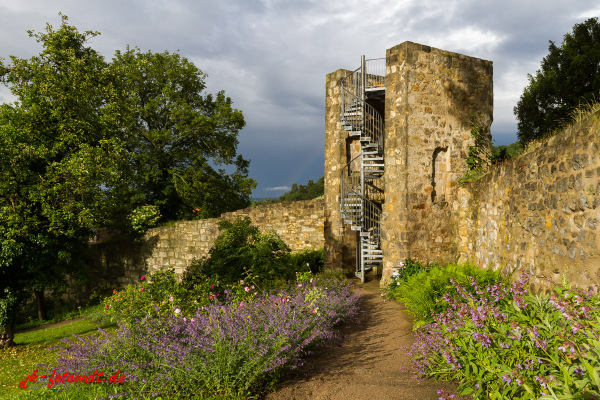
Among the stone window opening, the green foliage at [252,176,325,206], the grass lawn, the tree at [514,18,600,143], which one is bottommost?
the grass lawn

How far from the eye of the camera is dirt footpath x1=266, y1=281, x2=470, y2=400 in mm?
4234

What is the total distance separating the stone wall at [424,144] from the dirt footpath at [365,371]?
3.24 m

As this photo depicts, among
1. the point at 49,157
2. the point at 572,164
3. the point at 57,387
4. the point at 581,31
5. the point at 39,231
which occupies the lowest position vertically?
the point at 57,387

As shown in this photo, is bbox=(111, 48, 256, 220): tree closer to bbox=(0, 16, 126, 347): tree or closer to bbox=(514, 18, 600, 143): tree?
bbox=(0, 16, 126, 347): tree

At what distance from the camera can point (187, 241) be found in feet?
54.4

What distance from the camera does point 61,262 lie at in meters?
11.9

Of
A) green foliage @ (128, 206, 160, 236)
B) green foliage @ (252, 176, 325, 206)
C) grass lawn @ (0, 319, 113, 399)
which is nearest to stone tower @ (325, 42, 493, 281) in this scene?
grass lawn @ (0, 319, 113, 399)

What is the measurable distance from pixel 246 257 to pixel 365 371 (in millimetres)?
5438

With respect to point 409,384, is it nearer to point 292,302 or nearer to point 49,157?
point 292,302

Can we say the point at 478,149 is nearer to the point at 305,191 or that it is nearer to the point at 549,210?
the point at 549,210

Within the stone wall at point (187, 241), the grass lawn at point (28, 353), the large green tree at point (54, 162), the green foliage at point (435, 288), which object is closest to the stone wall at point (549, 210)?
the green foliage at point (435, 288)

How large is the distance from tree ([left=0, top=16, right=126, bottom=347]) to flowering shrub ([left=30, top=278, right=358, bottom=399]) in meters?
6.45

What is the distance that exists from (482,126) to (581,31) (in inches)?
572

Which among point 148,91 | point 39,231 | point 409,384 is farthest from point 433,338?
point 148,91
